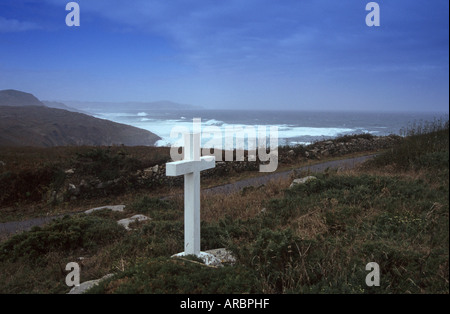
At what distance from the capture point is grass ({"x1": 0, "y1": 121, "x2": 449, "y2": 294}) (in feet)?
10.0

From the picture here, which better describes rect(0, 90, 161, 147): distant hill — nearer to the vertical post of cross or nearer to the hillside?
the hillside

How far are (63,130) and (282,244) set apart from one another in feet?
109

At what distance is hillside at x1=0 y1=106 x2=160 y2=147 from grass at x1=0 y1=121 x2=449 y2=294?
19730 mm

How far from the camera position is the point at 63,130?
3250 cm

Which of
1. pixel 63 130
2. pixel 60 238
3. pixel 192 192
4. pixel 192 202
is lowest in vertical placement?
pixel 60 238

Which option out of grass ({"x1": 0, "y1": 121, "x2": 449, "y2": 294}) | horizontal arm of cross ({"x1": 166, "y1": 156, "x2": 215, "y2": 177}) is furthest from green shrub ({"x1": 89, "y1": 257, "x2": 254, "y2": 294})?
horizontal arm of cross ({"x1": 166, "y1": 156, "x2": 215, "y2": 177})

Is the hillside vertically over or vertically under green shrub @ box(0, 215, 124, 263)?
over

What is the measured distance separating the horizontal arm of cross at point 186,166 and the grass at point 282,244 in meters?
0.98

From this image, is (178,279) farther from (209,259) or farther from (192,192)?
(192,192)

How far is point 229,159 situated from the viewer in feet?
49.2

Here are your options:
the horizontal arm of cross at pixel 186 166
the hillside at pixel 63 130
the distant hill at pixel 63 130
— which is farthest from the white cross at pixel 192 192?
the hillside at pixel 63 130

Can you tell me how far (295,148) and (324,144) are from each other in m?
2.44

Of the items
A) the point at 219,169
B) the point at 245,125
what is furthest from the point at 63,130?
the point at 219,169

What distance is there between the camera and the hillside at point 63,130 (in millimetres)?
27120
